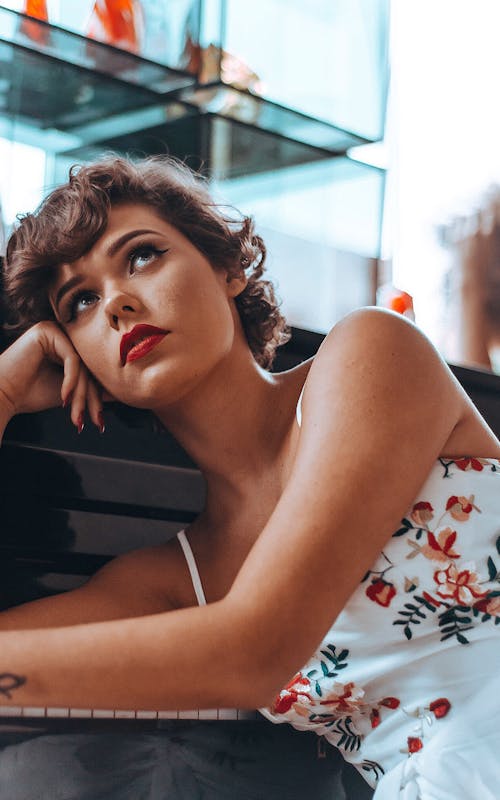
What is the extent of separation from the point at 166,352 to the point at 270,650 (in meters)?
0.37

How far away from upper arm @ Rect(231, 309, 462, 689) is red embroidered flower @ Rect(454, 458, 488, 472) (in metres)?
0.05

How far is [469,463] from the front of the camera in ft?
3.94

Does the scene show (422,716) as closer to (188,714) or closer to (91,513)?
(188,714)

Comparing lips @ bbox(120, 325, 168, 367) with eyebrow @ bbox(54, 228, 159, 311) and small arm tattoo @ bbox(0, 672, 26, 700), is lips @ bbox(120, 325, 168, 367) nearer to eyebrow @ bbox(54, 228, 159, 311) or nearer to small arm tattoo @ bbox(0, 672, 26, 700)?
eyebrow @ bbox(54, 228, 159, 311)

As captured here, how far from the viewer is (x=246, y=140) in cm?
258

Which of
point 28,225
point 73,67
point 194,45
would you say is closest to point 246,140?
point 194,45

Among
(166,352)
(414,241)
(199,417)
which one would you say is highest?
(166,352)

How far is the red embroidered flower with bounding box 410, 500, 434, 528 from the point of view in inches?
45.5

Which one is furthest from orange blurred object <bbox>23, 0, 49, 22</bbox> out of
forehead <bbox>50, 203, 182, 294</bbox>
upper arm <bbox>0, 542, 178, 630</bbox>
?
upper arm <bbox>0, 542, 178, 630</bbox>

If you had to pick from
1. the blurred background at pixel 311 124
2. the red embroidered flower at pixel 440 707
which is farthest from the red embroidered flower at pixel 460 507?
the blurred background at pixel 311 124

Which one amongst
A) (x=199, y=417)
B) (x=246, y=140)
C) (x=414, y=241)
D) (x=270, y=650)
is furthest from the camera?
(x=414, y=241)

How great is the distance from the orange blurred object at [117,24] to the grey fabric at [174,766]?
1576mm

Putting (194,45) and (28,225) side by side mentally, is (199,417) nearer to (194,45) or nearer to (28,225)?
(28,225)

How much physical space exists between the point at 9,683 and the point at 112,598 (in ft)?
1.02
